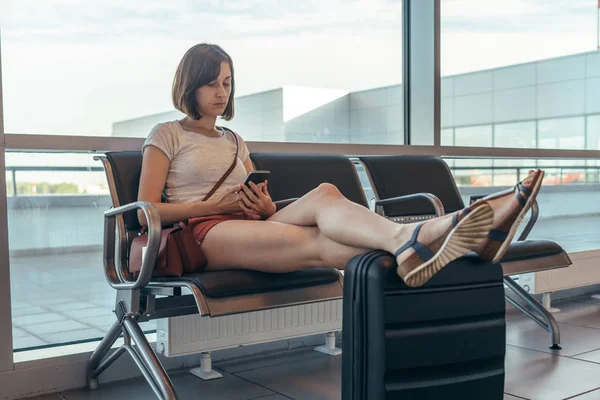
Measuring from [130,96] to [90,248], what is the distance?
0.66m

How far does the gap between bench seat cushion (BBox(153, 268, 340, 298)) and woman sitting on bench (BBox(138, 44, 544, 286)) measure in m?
0.04

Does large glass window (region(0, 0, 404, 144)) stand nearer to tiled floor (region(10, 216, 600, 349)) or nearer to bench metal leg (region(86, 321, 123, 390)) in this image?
tiled floor (region(10, 216, 600, 349))

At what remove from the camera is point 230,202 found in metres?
2.26

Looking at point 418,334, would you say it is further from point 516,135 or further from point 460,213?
point 516,135

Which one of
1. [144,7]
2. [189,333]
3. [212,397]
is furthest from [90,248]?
[144,7]

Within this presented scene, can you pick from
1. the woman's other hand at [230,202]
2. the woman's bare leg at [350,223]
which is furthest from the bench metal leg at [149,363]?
the woman's bare leg at [350,223]

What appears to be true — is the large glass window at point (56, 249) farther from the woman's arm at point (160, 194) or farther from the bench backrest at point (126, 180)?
the woman's arm at point (160, 194)

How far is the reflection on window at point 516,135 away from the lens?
14.4 feet

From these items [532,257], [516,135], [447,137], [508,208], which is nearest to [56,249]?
[508,208]

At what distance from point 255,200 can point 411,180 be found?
3.91 feet

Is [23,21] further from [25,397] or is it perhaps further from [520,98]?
[520,98]

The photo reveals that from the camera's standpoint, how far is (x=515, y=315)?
Answer: 374 centimetres

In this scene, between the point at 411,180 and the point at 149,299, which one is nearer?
the point at 149,299

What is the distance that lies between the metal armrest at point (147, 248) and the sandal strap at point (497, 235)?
2.87ft
